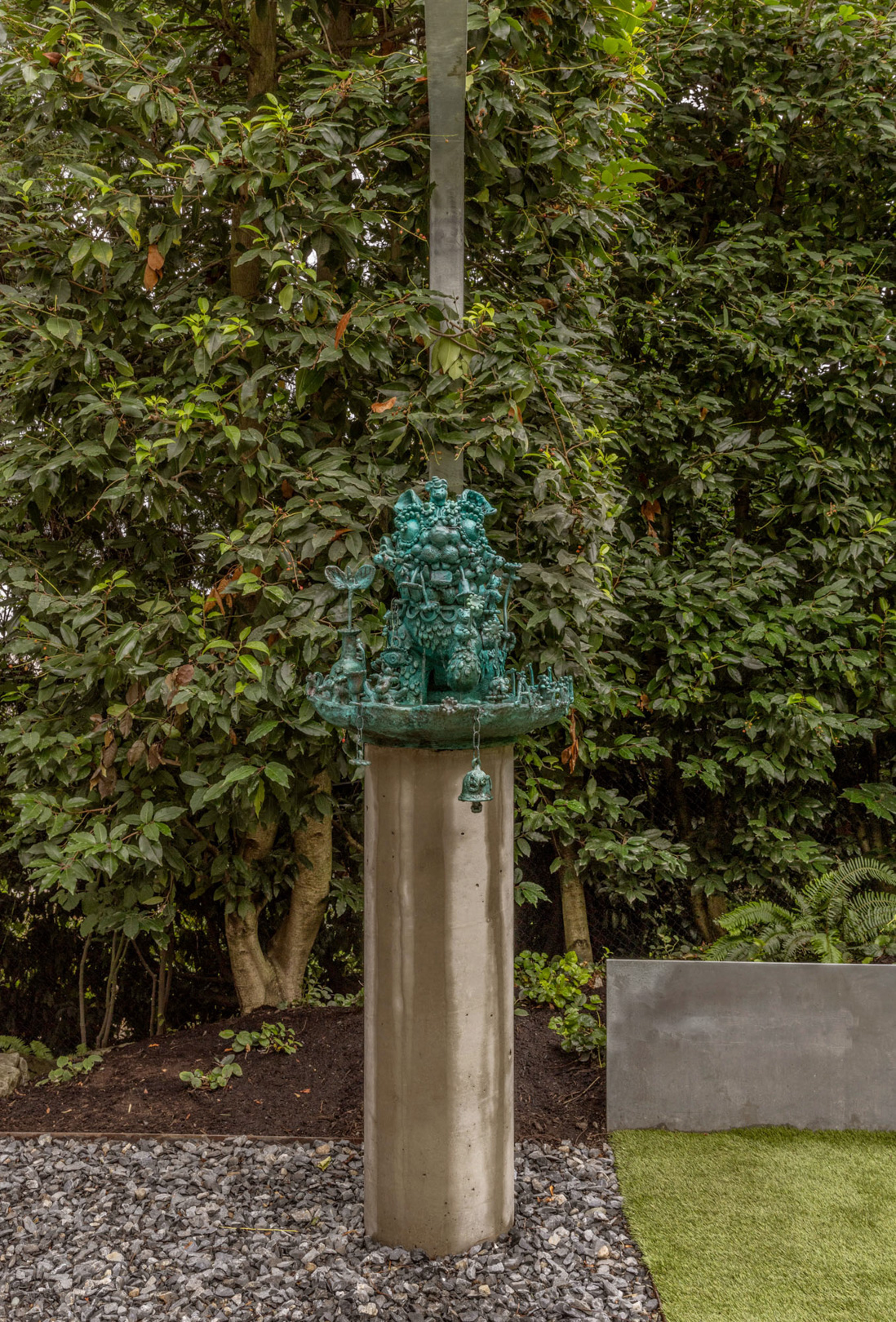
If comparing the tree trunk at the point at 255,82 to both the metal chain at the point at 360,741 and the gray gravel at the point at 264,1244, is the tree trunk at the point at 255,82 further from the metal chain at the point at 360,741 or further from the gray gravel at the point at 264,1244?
the gray gravel at the point at 264,1244

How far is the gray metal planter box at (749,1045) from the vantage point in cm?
322

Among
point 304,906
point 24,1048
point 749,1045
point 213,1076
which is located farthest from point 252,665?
point 24,1048

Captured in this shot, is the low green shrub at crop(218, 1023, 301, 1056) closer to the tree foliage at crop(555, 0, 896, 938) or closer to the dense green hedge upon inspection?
the dense green hedge

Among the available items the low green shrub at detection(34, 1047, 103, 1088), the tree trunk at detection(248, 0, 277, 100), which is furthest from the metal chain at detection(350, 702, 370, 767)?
the tree trunk at detection(248, 0, 277, 100)

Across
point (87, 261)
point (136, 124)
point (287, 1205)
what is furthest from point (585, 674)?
point (136, 124)

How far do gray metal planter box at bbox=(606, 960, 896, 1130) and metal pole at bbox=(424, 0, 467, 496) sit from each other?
7.76 feet

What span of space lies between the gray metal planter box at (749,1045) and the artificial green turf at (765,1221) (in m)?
0.08

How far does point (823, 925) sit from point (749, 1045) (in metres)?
0.81

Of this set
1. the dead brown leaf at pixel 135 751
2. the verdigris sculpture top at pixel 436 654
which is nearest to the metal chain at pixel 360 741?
the verdigris sculpture top at pixel 436 654

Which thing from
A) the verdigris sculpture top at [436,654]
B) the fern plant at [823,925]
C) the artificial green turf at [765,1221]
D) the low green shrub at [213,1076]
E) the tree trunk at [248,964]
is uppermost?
the verdigris sculpture top at [436,654]

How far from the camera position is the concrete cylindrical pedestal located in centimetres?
246

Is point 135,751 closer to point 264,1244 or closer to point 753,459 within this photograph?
point 264,1244

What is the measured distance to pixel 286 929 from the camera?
4.18 meters

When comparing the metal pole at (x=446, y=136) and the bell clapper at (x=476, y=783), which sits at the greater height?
the metal pole at (x=446, y=136)
